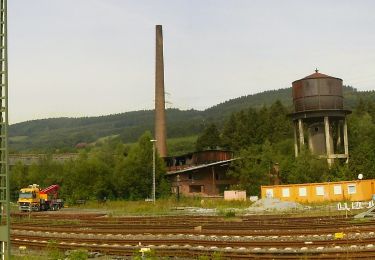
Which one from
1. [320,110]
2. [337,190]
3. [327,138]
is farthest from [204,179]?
[337,190]

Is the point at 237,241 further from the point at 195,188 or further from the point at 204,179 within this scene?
the point at 195,188

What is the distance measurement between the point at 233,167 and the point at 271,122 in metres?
36.4

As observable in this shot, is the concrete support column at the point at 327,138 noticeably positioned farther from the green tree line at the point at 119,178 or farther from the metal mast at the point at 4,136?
the metal mast at the point at 4,136

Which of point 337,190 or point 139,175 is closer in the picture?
point 337,190

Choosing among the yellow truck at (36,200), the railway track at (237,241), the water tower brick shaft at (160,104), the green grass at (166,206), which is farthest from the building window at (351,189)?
the water tower brick shaft at (160,104)

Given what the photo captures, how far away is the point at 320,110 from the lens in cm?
5528

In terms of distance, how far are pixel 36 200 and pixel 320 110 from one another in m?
34.2

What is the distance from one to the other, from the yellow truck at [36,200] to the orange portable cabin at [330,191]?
27.0m

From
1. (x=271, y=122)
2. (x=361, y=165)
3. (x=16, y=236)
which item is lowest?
(x=16, y=236)

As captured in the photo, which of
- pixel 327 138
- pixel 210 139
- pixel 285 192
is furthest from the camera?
pixel 210 139

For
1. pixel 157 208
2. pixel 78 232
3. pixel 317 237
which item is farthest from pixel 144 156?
pixel 317 237

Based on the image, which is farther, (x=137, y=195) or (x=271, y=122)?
(x=271, y=122)

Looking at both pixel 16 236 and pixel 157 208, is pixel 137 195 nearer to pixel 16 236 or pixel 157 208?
pixel 157 208

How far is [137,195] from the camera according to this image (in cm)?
6494
